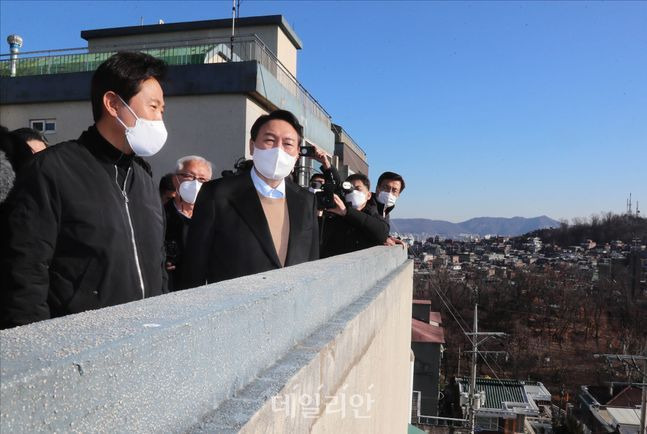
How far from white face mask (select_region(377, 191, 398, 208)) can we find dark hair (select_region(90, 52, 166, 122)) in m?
3.87

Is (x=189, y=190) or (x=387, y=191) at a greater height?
(x=387, y=191)

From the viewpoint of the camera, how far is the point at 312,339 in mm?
2008

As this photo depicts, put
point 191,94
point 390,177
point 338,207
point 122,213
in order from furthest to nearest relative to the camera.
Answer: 1. point 191,94
2. point 390,177
3. point 338,207
4. point 122,213

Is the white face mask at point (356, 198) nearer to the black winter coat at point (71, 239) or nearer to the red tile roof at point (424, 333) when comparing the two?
the black winter coat at point (71, 239)

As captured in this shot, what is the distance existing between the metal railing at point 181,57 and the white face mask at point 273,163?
Answer: 8347mm

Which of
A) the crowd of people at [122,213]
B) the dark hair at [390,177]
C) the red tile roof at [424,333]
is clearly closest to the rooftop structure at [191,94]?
the dark hair at [390,177]

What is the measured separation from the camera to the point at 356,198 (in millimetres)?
5051

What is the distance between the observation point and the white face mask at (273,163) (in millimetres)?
3037

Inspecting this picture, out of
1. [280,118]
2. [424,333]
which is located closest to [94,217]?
[280,118]

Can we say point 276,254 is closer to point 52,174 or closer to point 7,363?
point 52,174

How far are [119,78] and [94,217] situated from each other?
2.33 feet

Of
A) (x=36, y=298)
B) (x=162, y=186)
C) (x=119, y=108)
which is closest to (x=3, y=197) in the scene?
(x=36, y=298)

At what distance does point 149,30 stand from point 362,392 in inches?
644

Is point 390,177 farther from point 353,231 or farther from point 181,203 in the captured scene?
point 181,203
